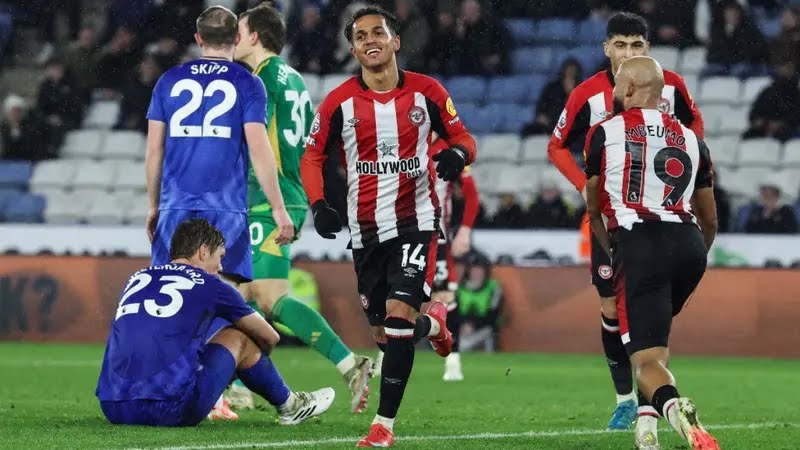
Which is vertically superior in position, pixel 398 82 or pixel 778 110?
pixel 398 82

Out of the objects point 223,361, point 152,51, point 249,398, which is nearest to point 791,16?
point 152,51

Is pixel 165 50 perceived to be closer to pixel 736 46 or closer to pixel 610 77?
pixel 736 46

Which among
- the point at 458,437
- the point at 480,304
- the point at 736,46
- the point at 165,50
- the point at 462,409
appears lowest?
the point at 480,304

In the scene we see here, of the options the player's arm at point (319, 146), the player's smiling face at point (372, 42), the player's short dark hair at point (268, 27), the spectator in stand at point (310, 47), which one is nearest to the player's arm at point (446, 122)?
the player's smiling face at point (372, 42)

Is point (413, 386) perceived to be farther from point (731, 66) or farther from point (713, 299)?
point (731, 66)

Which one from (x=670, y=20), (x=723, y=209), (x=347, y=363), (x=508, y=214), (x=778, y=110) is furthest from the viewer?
(x=670, y=20)

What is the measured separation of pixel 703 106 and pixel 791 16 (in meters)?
1.53

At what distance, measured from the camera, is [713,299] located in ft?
46.4

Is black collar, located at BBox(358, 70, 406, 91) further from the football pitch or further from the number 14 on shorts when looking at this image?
the football pitch

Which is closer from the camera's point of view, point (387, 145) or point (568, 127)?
point (387, 145)

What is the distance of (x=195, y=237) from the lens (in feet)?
21.7

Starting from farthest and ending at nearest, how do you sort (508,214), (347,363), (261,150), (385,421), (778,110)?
1. (778,110)
2. (508,214)
3. (347,363)
4. (261,150)
5. (385,421)

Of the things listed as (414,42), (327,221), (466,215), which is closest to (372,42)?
(327,221)

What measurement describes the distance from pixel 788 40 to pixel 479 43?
375 cm
